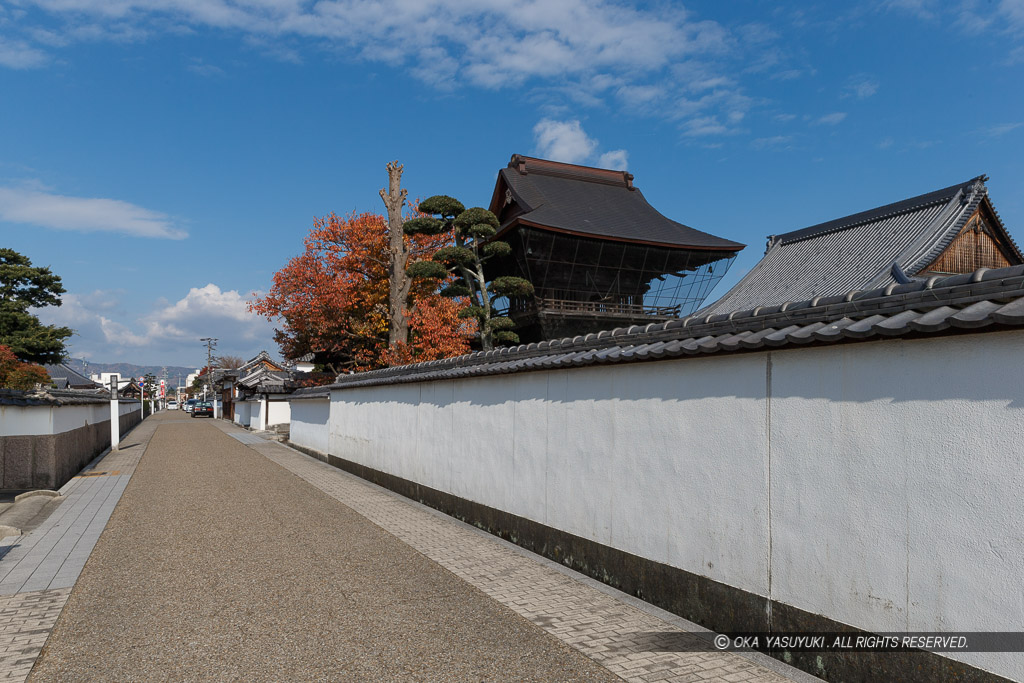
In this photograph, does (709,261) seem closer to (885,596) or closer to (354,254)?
(354,254)

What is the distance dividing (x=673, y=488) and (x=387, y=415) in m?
9.04

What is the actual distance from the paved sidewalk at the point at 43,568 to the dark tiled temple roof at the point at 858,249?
22.0 metres

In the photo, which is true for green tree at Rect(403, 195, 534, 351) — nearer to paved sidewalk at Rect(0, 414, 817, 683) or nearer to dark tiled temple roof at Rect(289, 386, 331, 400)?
dark tiled temple roof at Rect(289, 386, 331, 400)

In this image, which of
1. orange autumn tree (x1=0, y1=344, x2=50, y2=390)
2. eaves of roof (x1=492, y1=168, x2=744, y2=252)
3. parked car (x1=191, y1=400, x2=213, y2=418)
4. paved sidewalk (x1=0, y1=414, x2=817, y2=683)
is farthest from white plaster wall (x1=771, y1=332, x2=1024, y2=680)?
parked car (x1=191, y1=400, x2=213, y2=418)

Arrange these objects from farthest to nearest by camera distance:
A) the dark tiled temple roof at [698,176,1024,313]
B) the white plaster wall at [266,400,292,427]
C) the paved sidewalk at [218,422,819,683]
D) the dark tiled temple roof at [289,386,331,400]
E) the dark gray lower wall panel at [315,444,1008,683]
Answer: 1. the white plaster wall at [266,400,292,427]
2. the dark tiled temple roof at [698,176,1024,313]
3. the dark tiled temple roof at [289,386,331,400]
4. the paved sidewalk at [218,422,819,683]
5. the dark gray lower wall panel at [315,444,1008,683]

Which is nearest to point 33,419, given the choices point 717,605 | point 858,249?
point 717,605

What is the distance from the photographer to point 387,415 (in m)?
13.9

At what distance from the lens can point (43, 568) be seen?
7375mm

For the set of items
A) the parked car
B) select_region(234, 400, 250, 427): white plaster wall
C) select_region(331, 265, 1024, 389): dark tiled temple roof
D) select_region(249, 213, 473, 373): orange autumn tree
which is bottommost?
the parked car

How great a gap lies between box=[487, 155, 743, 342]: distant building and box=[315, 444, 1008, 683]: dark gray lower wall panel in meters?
20.7

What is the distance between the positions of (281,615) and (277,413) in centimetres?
3116

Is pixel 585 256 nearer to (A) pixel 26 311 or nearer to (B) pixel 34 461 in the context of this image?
(B) pixel 34 461

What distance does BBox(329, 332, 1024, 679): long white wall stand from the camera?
355 centimetres

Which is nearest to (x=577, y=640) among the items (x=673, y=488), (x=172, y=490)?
(x=673, y=488)
